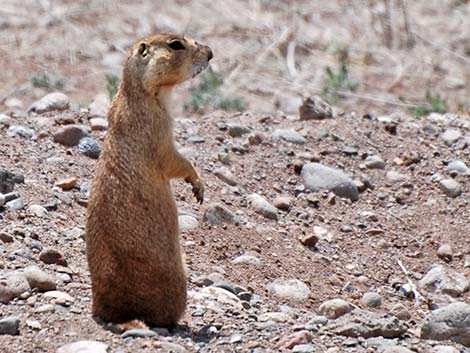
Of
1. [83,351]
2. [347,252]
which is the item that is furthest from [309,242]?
[83,351]

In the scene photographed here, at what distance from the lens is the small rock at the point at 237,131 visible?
28.3 ft

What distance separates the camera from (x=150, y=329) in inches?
217

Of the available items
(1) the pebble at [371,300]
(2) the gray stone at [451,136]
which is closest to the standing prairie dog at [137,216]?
(1) the pebble at [371,300]

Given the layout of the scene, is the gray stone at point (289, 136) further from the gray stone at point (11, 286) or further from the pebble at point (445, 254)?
the gray stone at point (11, 286)

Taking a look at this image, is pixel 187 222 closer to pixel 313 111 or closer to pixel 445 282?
pixel 445 282

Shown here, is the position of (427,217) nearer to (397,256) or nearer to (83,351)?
(397,256)

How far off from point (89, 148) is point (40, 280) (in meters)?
2.08

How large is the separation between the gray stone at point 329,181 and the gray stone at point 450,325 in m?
2.46

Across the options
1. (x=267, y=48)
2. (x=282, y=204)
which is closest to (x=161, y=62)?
(x=282, y=204)

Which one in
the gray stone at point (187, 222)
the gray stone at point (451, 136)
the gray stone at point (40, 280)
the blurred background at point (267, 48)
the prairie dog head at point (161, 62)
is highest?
the prairie dog head at point (161, 62)

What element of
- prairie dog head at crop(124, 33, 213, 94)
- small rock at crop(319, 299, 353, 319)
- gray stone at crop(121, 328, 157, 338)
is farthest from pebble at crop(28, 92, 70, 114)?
gray stone at crop(121, 328, 157, 338)

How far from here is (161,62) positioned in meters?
5.95

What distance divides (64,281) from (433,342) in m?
1.73

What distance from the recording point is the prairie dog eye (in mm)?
6035
